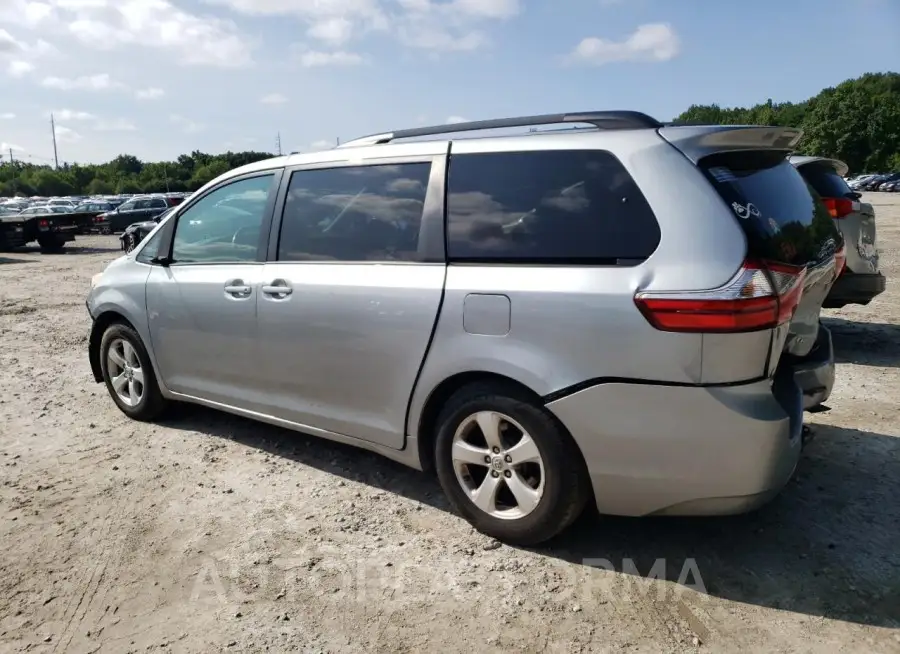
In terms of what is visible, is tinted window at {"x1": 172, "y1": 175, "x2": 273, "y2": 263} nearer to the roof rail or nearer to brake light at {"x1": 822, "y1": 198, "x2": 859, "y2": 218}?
the roof rail

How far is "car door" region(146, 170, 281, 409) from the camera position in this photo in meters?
4.10

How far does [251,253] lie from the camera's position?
13.6 ft

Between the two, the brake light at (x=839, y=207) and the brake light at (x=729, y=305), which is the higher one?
the brake light at (x=839, y=207)

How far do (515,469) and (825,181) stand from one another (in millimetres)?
4919

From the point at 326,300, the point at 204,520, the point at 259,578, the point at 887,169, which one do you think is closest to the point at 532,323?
the point at 326,300

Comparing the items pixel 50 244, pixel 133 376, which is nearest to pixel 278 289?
pixel 133 376

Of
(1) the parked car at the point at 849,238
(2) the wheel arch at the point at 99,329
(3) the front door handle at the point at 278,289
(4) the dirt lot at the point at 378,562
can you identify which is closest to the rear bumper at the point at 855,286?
(1) the parked car at the point at 849,238

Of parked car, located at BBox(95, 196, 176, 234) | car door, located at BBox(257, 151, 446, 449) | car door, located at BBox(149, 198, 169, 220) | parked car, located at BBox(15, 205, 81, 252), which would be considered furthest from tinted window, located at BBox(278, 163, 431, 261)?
car door, located at BBox(149, 198, 169, 220)

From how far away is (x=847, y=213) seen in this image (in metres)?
6.26

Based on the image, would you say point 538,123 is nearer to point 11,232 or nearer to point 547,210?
point 547,210

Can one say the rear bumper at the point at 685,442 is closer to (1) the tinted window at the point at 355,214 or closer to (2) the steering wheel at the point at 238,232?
(1) the tinted window at the point at 355,214

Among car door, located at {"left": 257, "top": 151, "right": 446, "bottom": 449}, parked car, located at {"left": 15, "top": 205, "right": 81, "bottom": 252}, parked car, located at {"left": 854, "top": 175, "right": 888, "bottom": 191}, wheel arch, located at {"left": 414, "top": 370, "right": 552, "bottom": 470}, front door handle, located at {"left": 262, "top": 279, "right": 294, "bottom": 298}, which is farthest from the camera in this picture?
parked car, located at {"left": 854, "top": 175, "right": 888, "bottom": 191}

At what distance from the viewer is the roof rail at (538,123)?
3.00 meters

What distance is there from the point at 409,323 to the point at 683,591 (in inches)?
63.9
